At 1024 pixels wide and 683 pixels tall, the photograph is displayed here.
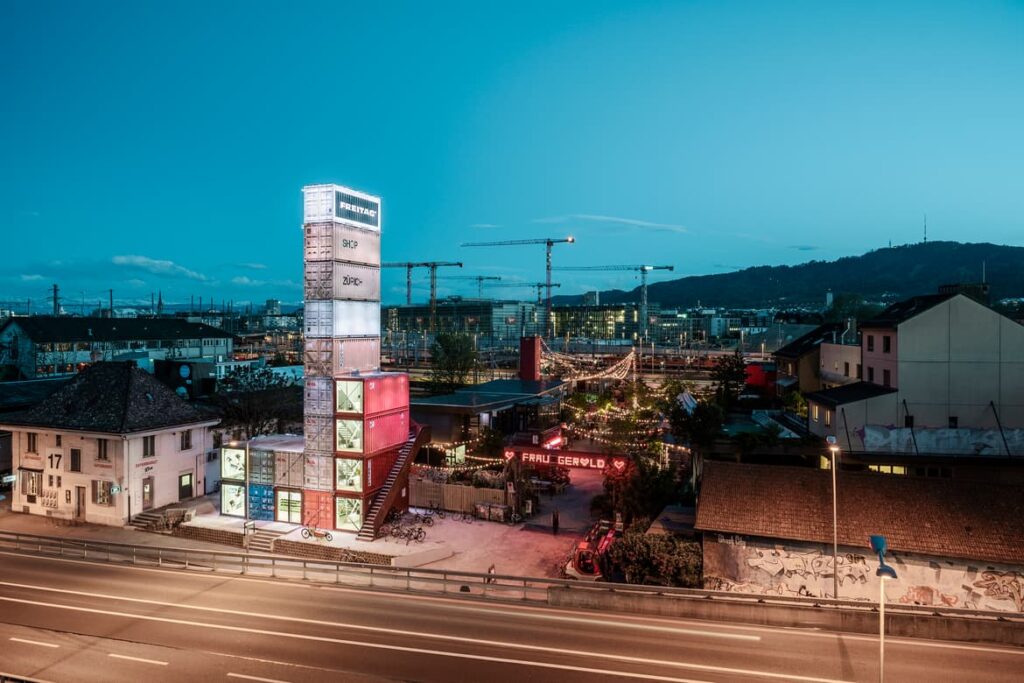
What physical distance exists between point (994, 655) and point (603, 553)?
43.7 feet

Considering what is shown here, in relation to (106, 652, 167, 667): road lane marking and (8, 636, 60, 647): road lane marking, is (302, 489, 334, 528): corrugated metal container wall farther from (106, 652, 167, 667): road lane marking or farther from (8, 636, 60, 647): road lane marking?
(106, 652, 167, 667): road lane marking

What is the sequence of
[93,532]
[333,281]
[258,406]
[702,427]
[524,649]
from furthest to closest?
1. [258,406]
2. [93,532]
3. [333,281]
4. [702,427]
5. [524,649]

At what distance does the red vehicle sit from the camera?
26.6 m

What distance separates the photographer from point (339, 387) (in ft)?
107

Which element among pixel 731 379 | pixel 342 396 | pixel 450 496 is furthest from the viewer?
pixel 731 379

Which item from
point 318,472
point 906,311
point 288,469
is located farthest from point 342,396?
point 906,311

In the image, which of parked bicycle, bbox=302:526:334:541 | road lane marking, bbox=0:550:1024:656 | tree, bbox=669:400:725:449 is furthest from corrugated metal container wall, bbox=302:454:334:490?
tree, bbox=669:400:725:449

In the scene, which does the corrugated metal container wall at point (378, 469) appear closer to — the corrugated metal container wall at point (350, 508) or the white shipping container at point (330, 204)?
the corrugated metal container wall at point (350, 508)

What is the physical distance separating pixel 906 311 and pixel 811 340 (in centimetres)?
2501

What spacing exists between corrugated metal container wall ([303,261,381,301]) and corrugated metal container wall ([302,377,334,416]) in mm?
4398

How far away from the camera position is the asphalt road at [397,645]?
655 inches

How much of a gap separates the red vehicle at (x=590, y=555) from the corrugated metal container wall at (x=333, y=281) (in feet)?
57.7

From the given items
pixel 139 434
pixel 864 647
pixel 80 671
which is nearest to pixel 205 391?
pixel 139 434

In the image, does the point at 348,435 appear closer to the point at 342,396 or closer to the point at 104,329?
the point at 342,396
